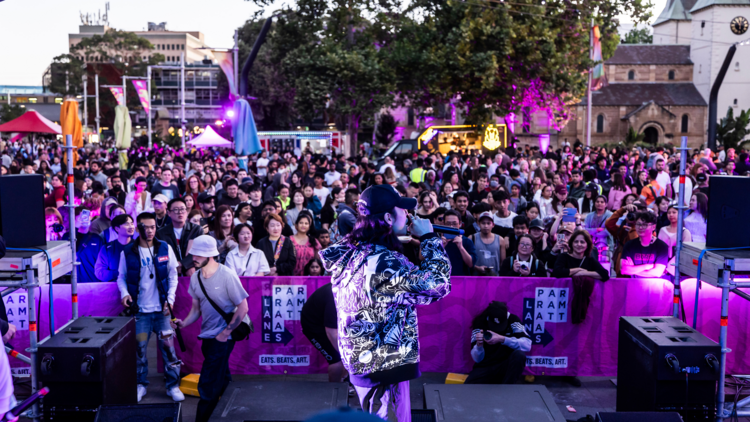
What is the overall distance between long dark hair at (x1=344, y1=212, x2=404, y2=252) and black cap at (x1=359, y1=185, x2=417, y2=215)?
0.03 meters

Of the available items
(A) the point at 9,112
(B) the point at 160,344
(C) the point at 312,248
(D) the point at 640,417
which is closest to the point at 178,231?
(C) the point at 312,248

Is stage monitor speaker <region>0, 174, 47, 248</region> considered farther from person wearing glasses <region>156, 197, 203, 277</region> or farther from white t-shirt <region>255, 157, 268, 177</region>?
white t-shirt <region>255, 157, 268, 177</region>

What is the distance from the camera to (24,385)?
6.55 meters

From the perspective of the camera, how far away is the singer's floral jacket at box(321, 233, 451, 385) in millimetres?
3484

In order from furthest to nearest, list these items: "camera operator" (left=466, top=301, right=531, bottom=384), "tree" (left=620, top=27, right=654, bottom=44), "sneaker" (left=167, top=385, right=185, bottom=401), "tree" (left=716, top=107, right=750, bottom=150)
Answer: "tree" (left=620, top=27, right=654, bottom=44) → "tree" (left=716, top=107, right=750, bottom=150) → "sneaker" (left=167, top=385, right=185, bottom=401) → "camera operator" (left=466, top=301, right=531, bottom=384)

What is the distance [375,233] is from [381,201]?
0.17 m

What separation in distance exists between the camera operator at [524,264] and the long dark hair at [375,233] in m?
3.90

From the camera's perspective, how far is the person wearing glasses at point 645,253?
7336 mm

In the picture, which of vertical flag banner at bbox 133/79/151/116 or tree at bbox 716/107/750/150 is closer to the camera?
vertical flag banner at bbox 133/79/151/116

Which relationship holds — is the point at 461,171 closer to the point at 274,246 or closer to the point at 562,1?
the point at 274,246

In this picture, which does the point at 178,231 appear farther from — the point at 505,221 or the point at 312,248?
the point at 505,221

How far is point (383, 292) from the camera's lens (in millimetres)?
3488

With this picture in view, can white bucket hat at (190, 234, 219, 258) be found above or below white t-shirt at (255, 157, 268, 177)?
below

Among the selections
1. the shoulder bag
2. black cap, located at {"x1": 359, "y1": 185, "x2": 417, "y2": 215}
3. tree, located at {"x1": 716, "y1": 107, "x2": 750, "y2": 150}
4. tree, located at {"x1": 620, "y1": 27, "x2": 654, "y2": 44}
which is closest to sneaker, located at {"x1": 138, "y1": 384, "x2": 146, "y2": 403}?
the shoulder bag
